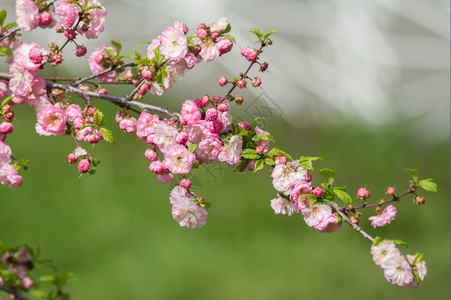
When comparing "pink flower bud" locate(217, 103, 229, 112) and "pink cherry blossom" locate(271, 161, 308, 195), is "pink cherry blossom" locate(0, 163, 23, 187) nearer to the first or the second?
"pink flower bud" locate(217, 103, 229, 112)

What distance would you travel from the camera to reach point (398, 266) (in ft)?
4.82

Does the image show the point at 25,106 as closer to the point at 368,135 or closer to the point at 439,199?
the point at 368,135

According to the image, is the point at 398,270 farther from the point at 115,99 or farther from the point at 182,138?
the point at 115,99

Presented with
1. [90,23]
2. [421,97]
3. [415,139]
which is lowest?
[90,23]

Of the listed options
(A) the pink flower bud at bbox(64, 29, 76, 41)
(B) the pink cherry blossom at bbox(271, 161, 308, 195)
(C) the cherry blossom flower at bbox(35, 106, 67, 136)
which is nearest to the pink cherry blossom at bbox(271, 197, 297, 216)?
(B) the pink cherry blossom at bbox(271, 161, 308, 195)

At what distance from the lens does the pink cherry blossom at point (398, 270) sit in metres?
1.46

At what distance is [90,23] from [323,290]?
2.66 metres

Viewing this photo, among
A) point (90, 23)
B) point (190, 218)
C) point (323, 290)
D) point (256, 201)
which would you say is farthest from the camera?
point (256, 201)

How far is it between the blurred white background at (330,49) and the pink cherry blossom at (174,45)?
15.3 feet

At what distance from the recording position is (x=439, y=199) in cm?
502

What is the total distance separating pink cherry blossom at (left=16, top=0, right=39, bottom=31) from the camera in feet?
5.18

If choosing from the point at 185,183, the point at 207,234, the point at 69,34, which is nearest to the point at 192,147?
the point at 185,183

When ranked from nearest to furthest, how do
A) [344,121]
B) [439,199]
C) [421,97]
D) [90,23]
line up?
[90,23]
[439,199]
[344,121]
[421,97]

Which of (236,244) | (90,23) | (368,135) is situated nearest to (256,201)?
(236,244)
